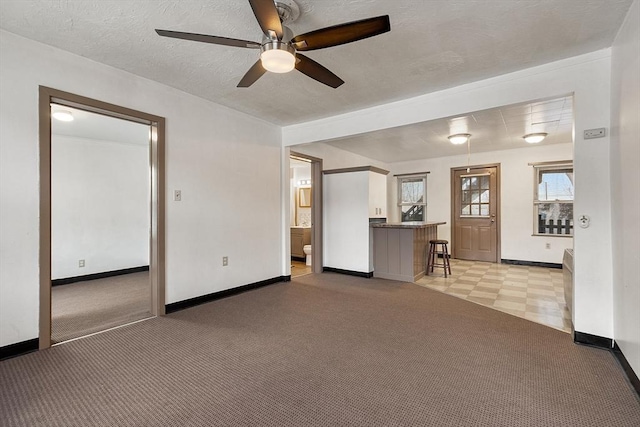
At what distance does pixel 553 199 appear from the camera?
6.07 m

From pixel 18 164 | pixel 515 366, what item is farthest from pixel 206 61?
pixel 515 366

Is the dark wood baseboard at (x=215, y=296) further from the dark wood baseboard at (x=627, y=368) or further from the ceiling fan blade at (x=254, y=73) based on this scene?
the dark wood baseboard at (x=627, y=368)

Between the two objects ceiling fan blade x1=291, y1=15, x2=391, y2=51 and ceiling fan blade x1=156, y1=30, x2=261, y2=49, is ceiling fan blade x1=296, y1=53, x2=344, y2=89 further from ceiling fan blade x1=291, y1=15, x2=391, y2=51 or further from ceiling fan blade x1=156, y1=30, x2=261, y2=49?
ceiling fan blade x1=156, y1=30, x2=261, y2=49

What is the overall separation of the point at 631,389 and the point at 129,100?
4.72 metres

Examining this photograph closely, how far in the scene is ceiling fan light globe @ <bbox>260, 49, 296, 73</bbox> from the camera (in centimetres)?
188

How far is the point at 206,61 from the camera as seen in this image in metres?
2.77

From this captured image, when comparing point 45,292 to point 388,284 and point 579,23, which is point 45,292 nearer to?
point 388,284

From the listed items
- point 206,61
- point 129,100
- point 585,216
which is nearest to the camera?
point 585,216

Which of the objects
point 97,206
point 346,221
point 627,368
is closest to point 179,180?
point 97,206

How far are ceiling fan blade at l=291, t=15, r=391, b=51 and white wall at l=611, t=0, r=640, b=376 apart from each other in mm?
1671

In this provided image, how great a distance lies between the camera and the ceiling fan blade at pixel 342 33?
5.57 ft

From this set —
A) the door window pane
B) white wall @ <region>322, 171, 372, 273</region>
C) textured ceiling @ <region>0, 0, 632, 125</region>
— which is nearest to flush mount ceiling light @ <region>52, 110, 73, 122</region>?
textured ceiling @ <region>0, 0, 632, 125</region>

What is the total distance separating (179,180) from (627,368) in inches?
170

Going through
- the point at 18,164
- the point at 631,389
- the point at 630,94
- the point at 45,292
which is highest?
the point at 630,94
